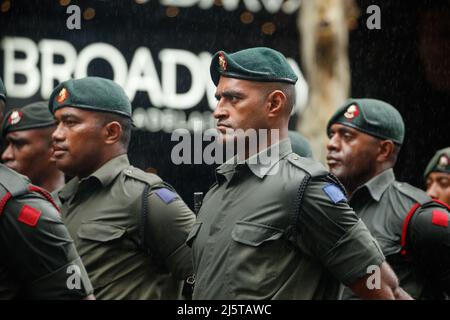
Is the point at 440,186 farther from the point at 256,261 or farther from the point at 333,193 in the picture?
the point at 256,261

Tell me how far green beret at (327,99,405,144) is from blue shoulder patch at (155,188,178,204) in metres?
1.52

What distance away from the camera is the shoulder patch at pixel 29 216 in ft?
12.1

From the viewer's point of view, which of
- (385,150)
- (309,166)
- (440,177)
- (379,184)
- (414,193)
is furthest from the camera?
(440,177)

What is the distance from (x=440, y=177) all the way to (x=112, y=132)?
3648 millimetres

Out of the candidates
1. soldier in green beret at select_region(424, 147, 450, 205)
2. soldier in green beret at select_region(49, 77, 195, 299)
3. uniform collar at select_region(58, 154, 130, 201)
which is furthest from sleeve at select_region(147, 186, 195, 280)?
soldier in green beret at select_region(424, 147, 450, 205)

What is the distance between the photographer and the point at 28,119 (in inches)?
254

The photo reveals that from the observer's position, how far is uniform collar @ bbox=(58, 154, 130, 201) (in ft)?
16.8

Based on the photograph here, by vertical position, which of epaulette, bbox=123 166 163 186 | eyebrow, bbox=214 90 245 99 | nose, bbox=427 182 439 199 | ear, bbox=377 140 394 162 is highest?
eyebrow, bbox=214 90 245 99

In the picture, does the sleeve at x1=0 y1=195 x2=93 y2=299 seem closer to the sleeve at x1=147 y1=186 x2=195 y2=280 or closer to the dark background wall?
the sleeve at x1=147 y1=186 x2=195 y2=280

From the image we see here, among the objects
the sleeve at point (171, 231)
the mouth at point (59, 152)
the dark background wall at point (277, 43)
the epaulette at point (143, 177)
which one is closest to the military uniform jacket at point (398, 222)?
the sleeve at point (171, 231)

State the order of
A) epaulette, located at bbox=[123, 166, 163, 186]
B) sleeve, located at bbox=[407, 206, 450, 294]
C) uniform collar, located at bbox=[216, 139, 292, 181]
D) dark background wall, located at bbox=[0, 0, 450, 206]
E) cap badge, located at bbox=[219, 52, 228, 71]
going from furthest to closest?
dark background wall, located at bbox=[0, 0, 450, 206] < sleeve, located at bbox=[407, 206, 450, 294] < epaulette, located at bbox=[123, 166, 163, 186] < cap badge, located at bbox=[219, 52, 228, 71] < uniform collar, located at bbox=[216, 139, 292, 181]

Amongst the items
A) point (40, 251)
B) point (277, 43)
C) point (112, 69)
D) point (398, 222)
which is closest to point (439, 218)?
point (398, 222)

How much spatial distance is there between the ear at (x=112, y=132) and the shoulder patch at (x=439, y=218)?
1807 mm

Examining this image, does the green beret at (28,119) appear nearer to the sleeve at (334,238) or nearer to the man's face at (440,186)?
the sleeve at (334,238)
